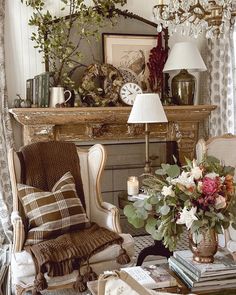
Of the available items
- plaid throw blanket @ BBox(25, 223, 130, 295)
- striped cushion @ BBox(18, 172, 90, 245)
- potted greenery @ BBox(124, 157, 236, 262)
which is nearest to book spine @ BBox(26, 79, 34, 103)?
striped cushion @ BBox(18, 172, 90, 245)

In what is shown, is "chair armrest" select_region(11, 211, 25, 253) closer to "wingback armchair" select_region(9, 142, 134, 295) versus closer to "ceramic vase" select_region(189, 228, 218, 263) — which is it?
"wingback armchair" select_region(9, 142, 134, 295)

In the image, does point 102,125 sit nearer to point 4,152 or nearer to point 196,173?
point 4,152

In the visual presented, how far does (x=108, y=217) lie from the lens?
2762mm

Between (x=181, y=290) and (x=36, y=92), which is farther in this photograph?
(x=36, y=92)

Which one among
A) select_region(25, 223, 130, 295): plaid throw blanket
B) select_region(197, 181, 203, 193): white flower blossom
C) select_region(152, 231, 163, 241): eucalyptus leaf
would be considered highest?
select_region(197, 181, 203, 193): white flower blossom

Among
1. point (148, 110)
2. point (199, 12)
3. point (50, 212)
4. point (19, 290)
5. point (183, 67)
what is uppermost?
point (199, 12)

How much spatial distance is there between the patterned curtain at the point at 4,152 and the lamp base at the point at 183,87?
5.18ft

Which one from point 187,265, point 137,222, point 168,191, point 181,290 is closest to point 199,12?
point 168,191

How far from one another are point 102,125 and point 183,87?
2.82 ft

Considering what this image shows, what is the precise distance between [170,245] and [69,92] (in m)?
2.10

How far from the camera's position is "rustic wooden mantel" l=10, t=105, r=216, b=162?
3.50 metres

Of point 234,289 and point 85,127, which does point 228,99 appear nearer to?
point 85,127

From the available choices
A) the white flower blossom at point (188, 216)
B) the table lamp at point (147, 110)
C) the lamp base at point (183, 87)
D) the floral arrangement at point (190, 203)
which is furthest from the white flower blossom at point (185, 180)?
the lamp base at point (183, 87)

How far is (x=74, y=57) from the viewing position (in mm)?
3721
